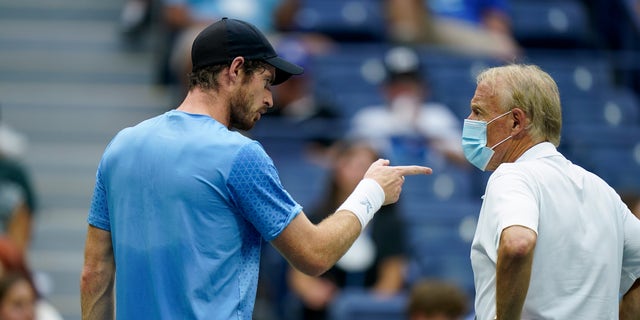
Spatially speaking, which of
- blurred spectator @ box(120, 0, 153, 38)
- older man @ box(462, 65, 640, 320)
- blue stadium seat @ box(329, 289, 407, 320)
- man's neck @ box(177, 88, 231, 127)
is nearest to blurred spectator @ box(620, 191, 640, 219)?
blue stadium seat @ box(329, 289, 407, 320)

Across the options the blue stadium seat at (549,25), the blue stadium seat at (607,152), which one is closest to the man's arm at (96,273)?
the blue stadium seat at (607,152)

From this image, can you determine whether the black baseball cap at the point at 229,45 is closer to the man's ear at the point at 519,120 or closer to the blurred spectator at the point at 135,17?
the man's ear at the point at 519,120

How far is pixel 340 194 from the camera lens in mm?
7863

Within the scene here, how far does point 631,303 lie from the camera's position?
4250 millimetres

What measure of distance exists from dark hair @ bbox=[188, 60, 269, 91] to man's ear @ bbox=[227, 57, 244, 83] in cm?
2

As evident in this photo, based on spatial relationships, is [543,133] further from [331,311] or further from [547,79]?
[331,311]

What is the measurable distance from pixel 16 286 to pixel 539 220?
3.50 meters

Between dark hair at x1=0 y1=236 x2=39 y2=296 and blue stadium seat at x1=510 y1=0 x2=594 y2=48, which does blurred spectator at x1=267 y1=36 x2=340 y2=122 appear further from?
dark hair at x1=0 y1=236 x2=39 y2=296

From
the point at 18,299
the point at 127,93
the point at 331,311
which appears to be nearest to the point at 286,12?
the point at 127,93

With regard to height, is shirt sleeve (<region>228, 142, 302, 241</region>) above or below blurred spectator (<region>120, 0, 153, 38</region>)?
above

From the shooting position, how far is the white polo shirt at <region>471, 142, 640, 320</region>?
387 cm

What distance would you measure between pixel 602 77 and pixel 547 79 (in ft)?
23.2

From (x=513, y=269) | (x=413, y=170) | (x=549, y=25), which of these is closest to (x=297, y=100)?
(x=549, y=25)

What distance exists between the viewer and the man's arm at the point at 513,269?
144 inches
